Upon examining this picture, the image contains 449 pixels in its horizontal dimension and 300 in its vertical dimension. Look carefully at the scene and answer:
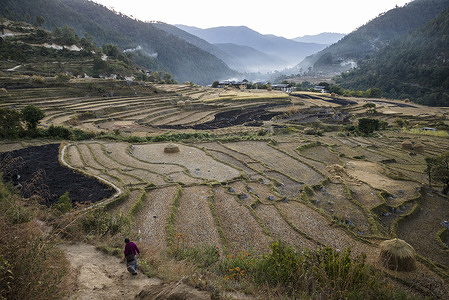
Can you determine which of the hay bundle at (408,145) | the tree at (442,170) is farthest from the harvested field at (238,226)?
the hay bundle at (408,145)

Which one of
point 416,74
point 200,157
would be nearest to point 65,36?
point 200,157

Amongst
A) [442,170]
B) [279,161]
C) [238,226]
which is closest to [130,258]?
[238,226]

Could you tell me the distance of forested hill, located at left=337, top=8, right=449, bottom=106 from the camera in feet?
288

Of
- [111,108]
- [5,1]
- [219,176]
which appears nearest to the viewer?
[219,176]

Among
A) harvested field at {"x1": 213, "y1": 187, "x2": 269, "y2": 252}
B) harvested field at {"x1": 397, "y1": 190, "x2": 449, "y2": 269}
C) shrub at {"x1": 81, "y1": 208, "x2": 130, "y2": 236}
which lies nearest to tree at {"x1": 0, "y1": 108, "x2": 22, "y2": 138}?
shrub at {"x1": 81, "y1": 208, "x2": 130, "y2": 236}

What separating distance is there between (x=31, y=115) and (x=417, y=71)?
128 metres

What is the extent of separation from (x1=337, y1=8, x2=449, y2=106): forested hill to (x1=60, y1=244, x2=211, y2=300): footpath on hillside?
100m

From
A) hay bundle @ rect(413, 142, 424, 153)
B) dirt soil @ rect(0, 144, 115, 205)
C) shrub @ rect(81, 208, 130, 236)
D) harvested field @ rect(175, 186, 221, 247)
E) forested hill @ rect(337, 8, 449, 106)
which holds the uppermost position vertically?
forested hill @ rect(337, 8, 449, 106)

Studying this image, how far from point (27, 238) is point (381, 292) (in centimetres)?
810

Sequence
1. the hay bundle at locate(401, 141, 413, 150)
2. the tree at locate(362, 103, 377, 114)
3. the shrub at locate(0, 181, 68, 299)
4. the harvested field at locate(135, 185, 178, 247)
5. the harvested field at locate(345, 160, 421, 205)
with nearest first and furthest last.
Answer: the shrub at locate(0, 181, 68, 299) → the harvested field at locate(135, 185, 178, 247) → the harvested field at locate(345, 160, 421, 205) → the hay bundle at locate(401, 141, 413, 150) → the tree at locate(362, 103, 377, 114)

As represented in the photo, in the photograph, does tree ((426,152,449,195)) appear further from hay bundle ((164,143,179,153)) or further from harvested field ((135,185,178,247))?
hay bundle ((164,143,179,153))

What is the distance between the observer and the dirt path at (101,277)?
17.8 ft

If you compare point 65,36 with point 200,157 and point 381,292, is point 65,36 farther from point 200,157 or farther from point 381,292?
point 381,292

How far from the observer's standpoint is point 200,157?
22.0 meters
